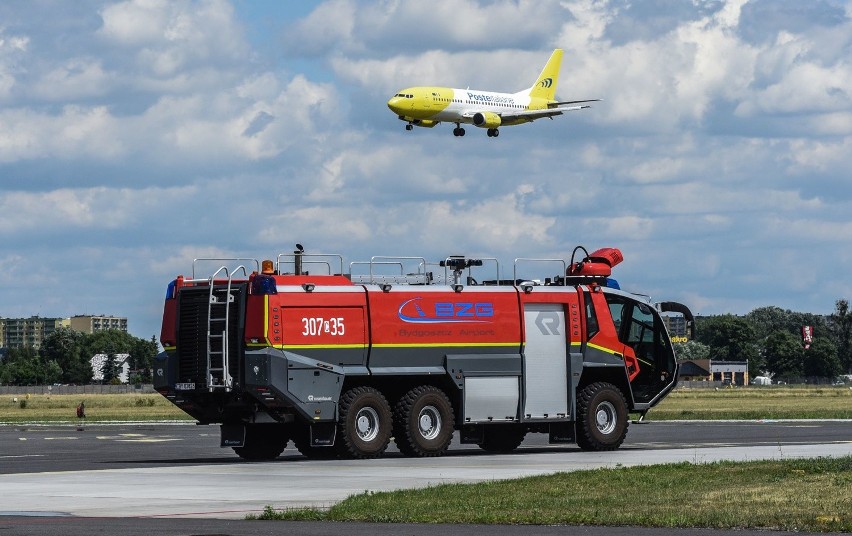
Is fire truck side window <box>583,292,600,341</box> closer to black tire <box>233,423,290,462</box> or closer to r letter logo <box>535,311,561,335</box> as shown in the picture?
r letter logo <box>535,311,561,335</box>

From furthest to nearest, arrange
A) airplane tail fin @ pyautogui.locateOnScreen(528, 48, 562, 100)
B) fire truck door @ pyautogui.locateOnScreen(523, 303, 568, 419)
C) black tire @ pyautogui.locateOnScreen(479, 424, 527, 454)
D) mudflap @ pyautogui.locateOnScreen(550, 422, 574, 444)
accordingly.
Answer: airplane tail fin @ pyautogui.locateOnScreen(528, 48, 562, 100)
black tire @ pyautogui.locateOnScreen(479, 424, 527, 454)
mudflap @ pyautogui.locateOnScreen(550, 422, 574, 444)
fire truck door @ pyautogui.locateOnScreen(523, 303, 568, 419)

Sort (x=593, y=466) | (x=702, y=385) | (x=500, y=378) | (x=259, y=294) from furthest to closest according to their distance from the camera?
(x=702, y=385), (x=500, y=378), (x=259, y=294), (x=593, y=466)

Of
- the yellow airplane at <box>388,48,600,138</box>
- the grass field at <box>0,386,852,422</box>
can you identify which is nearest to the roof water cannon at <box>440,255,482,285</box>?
the grass field at <box>0,386,852,422</box>

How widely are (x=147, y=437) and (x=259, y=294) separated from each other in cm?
1653

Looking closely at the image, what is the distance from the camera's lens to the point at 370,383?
1230 inches

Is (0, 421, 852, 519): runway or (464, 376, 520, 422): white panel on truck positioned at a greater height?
(464, 376, 520, 422): white panel on truck

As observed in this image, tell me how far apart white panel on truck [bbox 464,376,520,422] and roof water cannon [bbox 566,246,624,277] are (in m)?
3.27

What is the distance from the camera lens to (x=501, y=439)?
34344 millimetres

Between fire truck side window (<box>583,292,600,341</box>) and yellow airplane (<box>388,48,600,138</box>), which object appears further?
yellow airplane (<box>388,48,600,138</box>)

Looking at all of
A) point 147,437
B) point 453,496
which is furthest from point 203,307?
point 147,437

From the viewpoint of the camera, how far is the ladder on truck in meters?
30.2

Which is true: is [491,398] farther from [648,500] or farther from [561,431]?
[648,500]

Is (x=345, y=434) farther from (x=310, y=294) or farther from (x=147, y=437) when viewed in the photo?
(x=147, y=437)

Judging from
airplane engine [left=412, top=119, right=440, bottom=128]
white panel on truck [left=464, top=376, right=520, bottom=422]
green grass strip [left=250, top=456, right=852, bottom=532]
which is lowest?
green grass strip [left=250, top=456, right=852, bottom=532]
